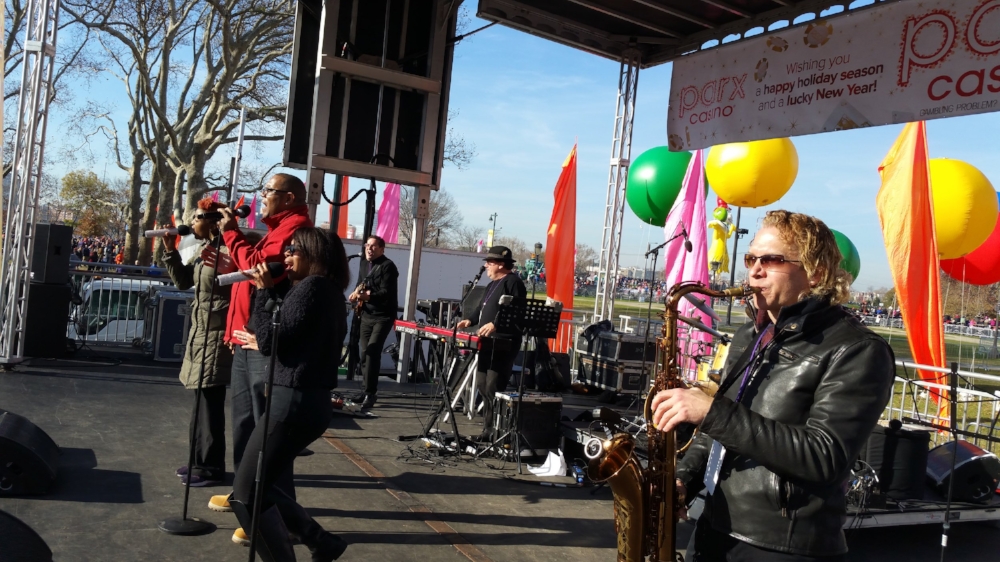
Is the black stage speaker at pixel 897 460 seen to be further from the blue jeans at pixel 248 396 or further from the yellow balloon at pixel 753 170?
the yellow balloon at pixel 753 170

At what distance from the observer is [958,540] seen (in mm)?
5957

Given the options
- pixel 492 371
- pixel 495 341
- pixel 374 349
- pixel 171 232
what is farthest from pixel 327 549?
pixel 374 349

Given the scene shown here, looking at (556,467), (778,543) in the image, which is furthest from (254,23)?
(778,543)

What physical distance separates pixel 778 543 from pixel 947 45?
500cm

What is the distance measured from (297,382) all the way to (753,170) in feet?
27.5

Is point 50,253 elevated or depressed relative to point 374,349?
elevated

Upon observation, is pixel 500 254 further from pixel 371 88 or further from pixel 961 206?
pixel 961 206

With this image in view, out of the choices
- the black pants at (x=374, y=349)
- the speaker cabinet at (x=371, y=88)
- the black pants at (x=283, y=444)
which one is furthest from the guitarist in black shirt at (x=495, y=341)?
the black pants at (x=283, y=444)

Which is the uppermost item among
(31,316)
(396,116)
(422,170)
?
(396,116)

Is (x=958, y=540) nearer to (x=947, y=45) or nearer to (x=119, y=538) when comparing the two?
(x=947, y=45)

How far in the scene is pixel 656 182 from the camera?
1320 cm

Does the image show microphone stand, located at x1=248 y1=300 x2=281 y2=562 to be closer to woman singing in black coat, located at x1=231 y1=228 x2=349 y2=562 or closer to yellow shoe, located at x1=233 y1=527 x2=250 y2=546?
woman singing in black coat, located at x1=231 y1=228 x2=349 y2=562

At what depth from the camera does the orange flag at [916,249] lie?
9.20 metres

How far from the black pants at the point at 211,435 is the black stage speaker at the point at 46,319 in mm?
5215
